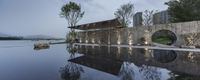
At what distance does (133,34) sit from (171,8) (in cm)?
1497

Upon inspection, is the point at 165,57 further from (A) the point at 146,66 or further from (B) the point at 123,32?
(B) the point at 123,32

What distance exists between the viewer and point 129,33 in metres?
31.8

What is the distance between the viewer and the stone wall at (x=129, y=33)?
82.8 feet

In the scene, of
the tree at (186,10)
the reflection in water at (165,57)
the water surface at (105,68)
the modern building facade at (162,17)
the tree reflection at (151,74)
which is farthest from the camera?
the modern building facade at (162,17)

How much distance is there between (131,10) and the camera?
60.3 metres

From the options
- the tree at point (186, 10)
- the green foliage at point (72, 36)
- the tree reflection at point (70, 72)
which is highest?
the tree at point (186, 10)

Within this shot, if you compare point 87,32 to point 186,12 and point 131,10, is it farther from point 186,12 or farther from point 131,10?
point 131,10

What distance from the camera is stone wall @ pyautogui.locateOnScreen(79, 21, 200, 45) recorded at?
2523 cm

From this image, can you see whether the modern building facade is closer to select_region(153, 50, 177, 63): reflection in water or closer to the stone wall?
the stone wall

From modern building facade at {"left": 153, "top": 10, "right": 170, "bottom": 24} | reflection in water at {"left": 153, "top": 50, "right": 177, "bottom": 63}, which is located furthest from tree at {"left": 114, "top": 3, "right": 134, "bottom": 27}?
reflection in water at {"left": 153, "top": 50, "right": 177, "bottom": 63}

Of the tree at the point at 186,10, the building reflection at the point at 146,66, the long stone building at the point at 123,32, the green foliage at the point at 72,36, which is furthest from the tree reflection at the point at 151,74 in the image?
the green foliage at the point at 72,36

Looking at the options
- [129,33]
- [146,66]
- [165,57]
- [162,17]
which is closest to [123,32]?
[129,33]

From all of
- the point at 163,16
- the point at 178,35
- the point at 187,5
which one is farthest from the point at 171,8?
the point at 163,16

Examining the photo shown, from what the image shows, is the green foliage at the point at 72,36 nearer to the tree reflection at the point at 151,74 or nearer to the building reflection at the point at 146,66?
the building reflection at the point at 146,66
